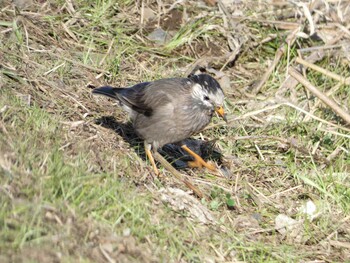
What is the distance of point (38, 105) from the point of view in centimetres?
698

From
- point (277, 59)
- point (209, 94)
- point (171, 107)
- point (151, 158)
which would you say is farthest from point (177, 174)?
point (277, 59)

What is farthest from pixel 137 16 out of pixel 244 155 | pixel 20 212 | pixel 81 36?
pixel 20 212

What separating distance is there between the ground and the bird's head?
28.2 inches

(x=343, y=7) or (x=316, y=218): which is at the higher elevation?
(x=343, y=7)

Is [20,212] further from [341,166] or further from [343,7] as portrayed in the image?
Answer: [343,7]

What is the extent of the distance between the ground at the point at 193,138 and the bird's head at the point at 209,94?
72cm

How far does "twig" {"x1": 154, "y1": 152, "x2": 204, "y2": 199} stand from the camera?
6742 millimetres

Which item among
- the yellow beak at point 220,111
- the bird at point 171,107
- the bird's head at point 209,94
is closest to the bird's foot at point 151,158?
the bird at point 171,107

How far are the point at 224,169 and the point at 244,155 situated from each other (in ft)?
1.31

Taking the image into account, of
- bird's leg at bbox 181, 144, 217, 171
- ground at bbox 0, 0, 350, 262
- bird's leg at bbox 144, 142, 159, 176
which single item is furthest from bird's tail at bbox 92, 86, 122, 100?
bird's leg at bbox 181, 144, 217, 171

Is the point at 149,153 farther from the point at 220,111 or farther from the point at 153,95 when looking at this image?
the point at 220,111

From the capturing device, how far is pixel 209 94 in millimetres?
7020

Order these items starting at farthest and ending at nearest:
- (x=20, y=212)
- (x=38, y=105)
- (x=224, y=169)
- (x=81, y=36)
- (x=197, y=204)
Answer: (x=81, y=36) → (x=224, y=169) → (x=38, y=105) → (x=197, y=204) → (x=20, y=212)

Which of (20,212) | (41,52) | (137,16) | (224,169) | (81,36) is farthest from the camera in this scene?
(137,16)
